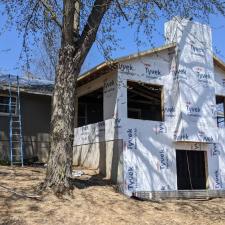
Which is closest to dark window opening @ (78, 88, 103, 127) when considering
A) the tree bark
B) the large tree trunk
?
the tree bark

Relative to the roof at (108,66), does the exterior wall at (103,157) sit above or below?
below

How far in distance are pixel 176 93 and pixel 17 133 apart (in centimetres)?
691

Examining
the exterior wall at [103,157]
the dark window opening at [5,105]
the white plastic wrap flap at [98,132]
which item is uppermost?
the dark window opening at [5,105]

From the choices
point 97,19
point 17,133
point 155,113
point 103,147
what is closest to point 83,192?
point 103,147

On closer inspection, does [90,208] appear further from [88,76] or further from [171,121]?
[88,76]

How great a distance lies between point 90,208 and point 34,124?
27.8ft

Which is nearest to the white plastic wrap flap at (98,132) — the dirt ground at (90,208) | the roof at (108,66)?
the dirt ground at (90,208)

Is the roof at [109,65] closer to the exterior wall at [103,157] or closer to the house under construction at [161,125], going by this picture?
the house under construction at [161,125]

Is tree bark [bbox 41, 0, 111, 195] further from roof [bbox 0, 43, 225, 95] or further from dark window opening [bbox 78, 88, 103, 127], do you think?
dark window opening [bbox 78, 88, 103, 127]

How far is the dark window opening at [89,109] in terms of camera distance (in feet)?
66.4

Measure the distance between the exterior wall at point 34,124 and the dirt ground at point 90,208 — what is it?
149 inches

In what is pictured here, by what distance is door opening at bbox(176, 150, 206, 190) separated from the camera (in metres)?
16.9

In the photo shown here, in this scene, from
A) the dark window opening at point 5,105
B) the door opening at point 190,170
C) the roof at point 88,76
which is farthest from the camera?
the dark window opening at point 5,105

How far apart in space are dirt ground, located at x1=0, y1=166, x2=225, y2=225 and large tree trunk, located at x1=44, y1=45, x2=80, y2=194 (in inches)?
18.8
